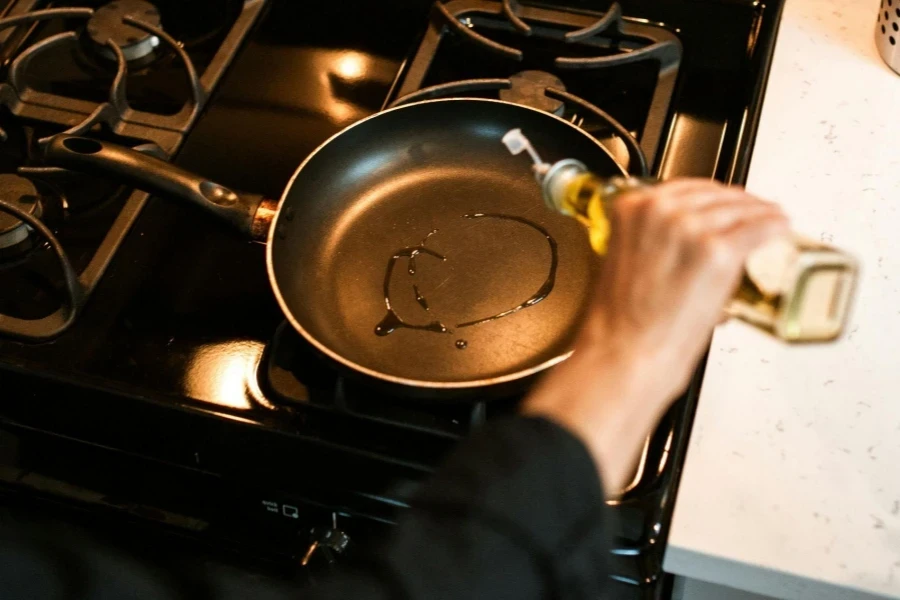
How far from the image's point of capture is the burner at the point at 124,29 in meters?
0.88

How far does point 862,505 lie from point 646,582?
14 centimetres

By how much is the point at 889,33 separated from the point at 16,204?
751mm

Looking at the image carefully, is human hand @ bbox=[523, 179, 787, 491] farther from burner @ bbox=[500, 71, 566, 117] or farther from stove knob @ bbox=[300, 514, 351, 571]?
burner @ bbox=[500, 71, 566, 117]

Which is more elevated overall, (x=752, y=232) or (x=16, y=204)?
(x=752, y=232)

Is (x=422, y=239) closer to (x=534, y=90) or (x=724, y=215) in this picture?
(x=534, y=90)

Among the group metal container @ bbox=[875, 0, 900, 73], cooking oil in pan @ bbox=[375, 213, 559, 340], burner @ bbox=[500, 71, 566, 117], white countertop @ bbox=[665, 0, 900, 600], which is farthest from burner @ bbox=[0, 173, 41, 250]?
A: metal container @ bbox=[875, 0, 900, 73]

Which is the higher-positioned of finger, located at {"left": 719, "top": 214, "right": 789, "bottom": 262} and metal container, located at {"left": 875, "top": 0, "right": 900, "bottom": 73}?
metal container, located at {"left": 875, "top": 0, "right": 900, "bottom": 73}

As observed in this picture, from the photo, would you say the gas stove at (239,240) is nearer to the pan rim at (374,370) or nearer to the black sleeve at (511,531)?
the pan rim at (374,370)

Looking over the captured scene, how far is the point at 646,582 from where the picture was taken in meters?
0.58

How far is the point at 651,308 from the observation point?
1.46 ft

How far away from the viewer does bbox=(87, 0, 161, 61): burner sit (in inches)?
34.7

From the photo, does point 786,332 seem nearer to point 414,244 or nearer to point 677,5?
point 414,244

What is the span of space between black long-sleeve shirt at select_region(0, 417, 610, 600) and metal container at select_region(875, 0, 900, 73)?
544mm

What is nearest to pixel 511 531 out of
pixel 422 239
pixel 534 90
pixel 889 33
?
pixel 422 239
